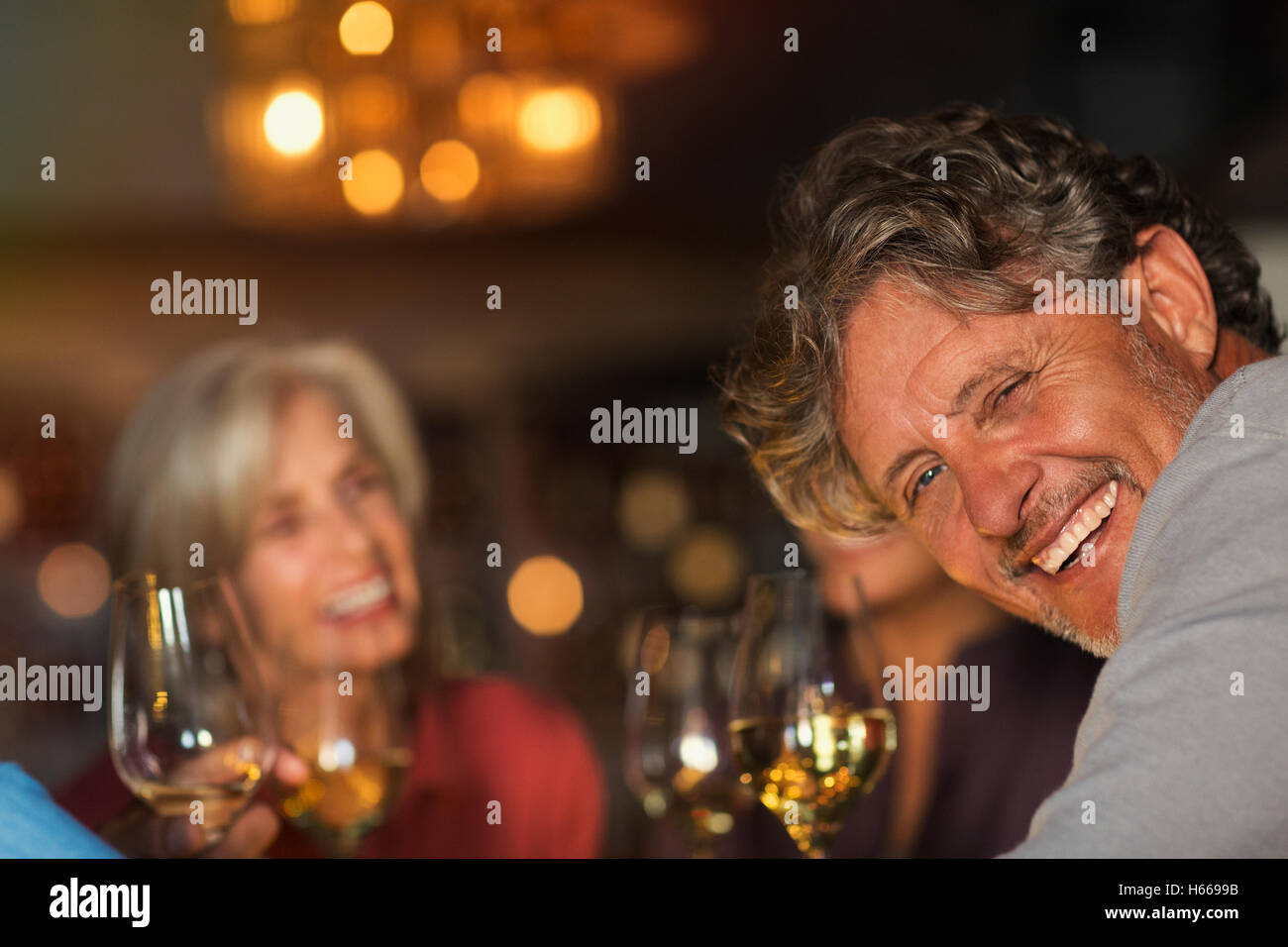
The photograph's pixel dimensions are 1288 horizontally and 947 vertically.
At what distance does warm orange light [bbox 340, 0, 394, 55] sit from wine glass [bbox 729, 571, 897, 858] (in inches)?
55.5

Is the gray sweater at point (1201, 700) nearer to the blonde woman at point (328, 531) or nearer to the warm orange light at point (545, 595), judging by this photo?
the blonde woman at point (328, 531)

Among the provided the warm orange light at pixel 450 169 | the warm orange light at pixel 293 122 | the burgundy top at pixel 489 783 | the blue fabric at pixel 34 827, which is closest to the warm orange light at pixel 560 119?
the warm orange light at pixel 450 169

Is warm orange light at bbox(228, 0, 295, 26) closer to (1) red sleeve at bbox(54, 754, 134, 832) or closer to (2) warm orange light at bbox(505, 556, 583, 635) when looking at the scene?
(1) red sleeve at bbox(54, 754, 134, 832)

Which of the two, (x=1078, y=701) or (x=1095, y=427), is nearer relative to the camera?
(x=1095, y=427)

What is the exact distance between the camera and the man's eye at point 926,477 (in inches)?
43.4

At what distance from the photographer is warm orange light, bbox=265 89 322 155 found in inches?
77.9

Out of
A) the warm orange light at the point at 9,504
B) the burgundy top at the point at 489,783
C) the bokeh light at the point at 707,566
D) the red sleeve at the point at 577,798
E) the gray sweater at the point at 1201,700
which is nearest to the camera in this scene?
the gray sweater at the point at 1201,700

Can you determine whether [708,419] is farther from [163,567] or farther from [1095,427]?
[1095,427]

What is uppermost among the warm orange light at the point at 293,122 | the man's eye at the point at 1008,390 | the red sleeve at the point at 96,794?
the warm orange light at the point at 293,122

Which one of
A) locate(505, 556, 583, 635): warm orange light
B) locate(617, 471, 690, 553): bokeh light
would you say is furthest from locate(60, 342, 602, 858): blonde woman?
locate(617, 471, 690, 553): bokeh light

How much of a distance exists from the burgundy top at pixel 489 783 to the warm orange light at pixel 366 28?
1.14 metres
